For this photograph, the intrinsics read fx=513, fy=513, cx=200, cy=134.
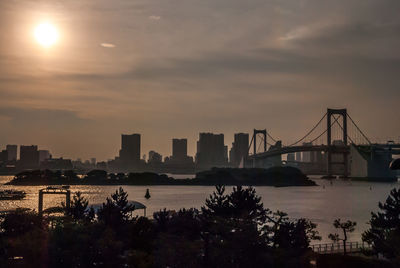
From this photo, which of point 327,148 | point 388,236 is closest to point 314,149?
point 327,148

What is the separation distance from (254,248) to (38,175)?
452ft

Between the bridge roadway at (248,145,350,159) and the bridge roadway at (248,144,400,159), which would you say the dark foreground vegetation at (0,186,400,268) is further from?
the bridge roadway at (248,145,350,159)

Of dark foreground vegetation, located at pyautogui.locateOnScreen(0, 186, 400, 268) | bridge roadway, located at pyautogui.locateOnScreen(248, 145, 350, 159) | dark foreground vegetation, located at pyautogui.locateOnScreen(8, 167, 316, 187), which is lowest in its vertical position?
dark foreground vegetation, located at pyautogui.locateOnScreen(0, 186, 400, 268)

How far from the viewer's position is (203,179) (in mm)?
143750

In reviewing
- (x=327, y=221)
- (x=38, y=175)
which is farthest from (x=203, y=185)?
(x=327, y=221)

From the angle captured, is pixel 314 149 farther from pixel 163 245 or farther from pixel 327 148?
pixel 163 245

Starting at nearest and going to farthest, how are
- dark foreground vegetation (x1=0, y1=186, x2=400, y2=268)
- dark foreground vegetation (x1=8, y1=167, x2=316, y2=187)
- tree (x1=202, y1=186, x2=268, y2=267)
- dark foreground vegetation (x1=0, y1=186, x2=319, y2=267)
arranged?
1. dark foreground vegetation (x1=0, y1=186, x2=400, y2=268)
2. dark foreground vegetation (x1=0, y1=186, x2=319, y2=267)
3. tree (x1=202, y1=186, x2=268, y2=267)
4. dark foreground vegetation (x1=8, y1=167, x2=316, y2=187)

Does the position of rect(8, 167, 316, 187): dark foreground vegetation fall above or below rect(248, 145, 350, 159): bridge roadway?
below

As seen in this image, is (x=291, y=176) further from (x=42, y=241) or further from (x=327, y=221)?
(x=42, y=241)

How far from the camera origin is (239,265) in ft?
65.1

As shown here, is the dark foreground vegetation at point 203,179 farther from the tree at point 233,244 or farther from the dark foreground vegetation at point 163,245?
the tree at point 233,244

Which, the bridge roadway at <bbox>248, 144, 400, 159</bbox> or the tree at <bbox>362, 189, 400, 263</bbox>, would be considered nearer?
the tree at <bbox>362, 189, 400, 263</bbox>

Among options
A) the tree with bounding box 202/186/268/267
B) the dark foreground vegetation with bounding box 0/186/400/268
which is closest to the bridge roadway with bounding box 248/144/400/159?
the dark foreground vegetation with bounding box 0/186/400/268

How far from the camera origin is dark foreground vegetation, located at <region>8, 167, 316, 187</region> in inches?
5507
